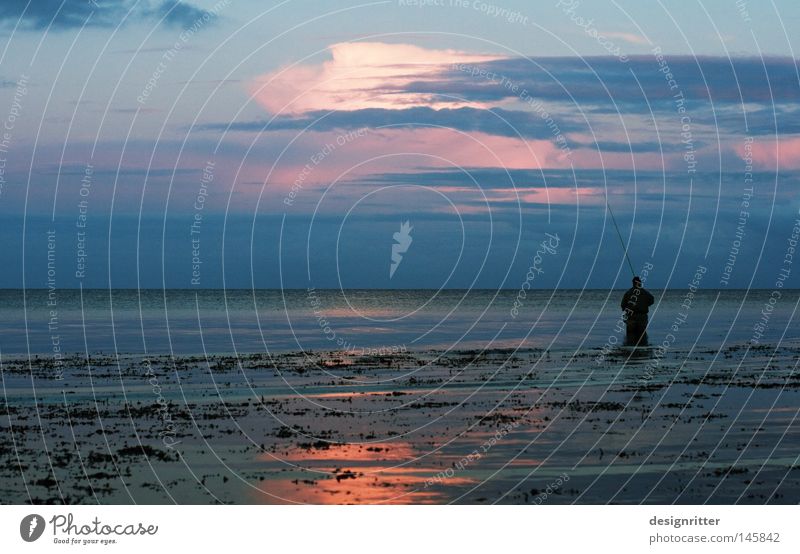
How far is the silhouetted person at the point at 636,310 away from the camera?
53.6 meters

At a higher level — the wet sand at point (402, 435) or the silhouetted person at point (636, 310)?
the silhouetted person at point (636, 310)

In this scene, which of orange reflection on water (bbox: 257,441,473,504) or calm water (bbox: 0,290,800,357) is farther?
calm water (bbox: 0,290,800,357)

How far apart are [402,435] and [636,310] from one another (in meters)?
30.8

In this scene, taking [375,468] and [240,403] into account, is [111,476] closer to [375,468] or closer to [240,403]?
[375,468]

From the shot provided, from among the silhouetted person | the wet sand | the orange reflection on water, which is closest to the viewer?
the orange reflection on water

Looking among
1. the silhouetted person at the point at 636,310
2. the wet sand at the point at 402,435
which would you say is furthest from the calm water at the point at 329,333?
the wet sand at the point at 402,435

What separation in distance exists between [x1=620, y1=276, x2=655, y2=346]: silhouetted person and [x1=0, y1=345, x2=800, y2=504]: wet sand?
9934 millimetres

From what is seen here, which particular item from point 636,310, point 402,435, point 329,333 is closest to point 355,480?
point 402,435

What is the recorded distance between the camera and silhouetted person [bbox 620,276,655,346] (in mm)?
53594

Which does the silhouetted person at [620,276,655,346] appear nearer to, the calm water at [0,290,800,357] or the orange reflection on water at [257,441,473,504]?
the calm water at [0,290,800,357]

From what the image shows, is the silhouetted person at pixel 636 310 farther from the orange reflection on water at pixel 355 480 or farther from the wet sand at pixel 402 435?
the orange reflection on water at pixel 355 480

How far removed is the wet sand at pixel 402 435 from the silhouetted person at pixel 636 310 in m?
9.93

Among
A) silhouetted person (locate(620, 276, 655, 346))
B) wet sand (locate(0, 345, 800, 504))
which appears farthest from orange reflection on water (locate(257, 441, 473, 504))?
silhouetted person (locate(620, 276, 655, 346))

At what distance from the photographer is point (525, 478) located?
820 inches
